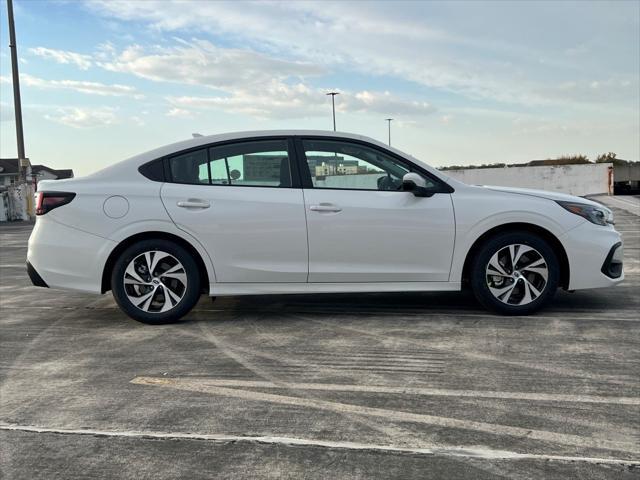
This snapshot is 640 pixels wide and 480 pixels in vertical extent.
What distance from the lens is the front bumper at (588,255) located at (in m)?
4.94

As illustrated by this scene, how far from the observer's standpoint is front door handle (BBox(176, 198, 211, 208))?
16.0 ft

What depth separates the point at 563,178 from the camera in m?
27.7

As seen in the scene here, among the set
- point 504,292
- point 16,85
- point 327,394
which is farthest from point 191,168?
point 16,85

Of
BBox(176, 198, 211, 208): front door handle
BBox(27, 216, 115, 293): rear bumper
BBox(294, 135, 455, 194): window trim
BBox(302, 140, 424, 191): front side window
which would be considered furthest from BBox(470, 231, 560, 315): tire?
BBox(27, 216, 115, 293): rear bumper

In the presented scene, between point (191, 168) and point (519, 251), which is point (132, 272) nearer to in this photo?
point (191, 168)

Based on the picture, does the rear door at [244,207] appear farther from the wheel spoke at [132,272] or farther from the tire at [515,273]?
the tire at [515,273]

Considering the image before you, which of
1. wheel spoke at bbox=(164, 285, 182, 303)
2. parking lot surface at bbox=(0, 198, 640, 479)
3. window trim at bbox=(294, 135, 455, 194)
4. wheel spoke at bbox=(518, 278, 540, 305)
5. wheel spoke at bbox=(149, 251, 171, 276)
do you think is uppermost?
window trim at bbox=(294, 135, 455, 194)

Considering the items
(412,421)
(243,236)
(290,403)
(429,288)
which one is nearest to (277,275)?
(243,236)

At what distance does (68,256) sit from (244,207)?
1555 mm

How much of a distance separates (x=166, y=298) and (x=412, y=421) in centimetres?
274

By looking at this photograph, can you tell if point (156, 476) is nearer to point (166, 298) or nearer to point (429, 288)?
point (166, 298)

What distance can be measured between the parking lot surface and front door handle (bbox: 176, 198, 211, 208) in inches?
41.0

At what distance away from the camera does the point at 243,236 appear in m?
4.90

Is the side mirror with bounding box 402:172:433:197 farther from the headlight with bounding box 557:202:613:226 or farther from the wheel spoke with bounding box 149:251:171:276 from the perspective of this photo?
the wheel spoke with bounding box 149:251:171:276
